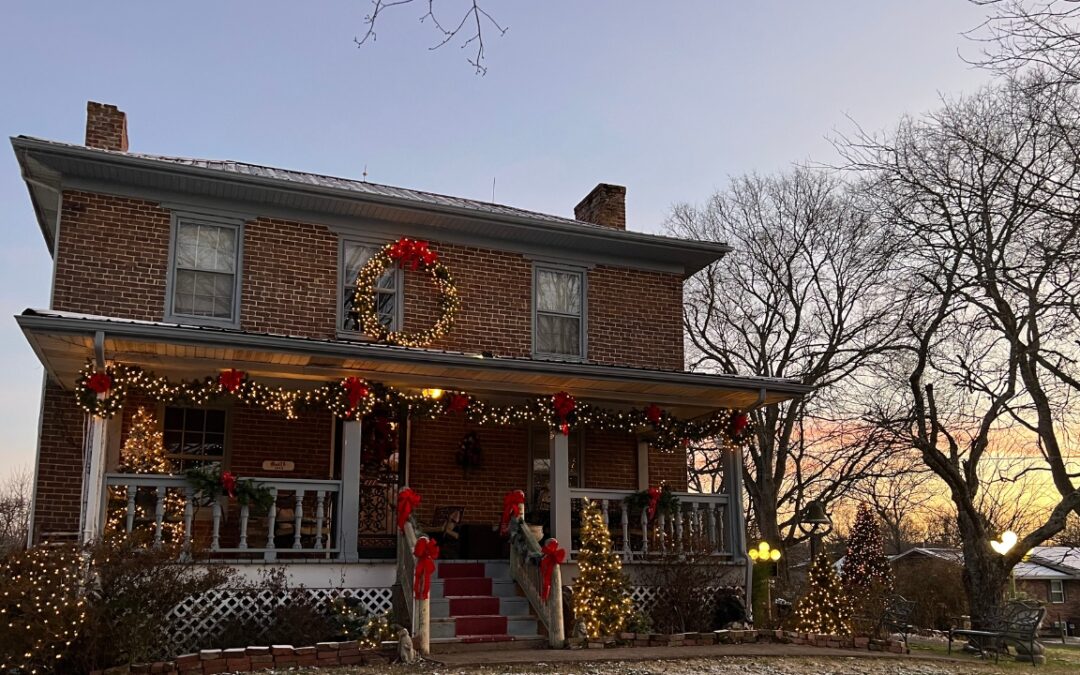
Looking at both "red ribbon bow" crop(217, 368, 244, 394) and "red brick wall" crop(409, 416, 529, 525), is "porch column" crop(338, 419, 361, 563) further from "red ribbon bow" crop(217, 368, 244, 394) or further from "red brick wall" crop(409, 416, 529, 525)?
"red brick wall" crop(409, 416, 529, 525)

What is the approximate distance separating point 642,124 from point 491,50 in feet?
24.8

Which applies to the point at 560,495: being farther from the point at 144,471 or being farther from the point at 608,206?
the point at 608,206

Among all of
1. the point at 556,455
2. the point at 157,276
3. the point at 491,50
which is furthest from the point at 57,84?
the point at 491,50

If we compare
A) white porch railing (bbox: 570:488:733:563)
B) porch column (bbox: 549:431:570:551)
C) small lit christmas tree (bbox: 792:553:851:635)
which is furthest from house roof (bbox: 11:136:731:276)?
small lit christmas tree (bbox: 792:553:851:635)

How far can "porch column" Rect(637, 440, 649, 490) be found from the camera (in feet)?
51.9

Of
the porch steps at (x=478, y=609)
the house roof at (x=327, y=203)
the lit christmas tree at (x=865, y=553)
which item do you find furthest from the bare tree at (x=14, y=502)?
the porch steps at (x=478, y=609)

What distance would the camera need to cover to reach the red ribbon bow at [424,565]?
998 centimetres

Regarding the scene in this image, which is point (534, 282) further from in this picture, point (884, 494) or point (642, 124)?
point (884, 494)

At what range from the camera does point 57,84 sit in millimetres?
12797

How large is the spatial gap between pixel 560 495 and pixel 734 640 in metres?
2.75

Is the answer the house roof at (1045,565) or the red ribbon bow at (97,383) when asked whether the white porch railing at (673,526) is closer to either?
the red ribbon bow at (97,383)

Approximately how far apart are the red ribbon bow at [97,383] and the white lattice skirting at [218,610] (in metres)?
2.41

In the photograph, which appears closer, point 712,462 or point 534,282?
point 534,282

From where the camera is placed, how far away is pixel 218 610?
10.2 meters
